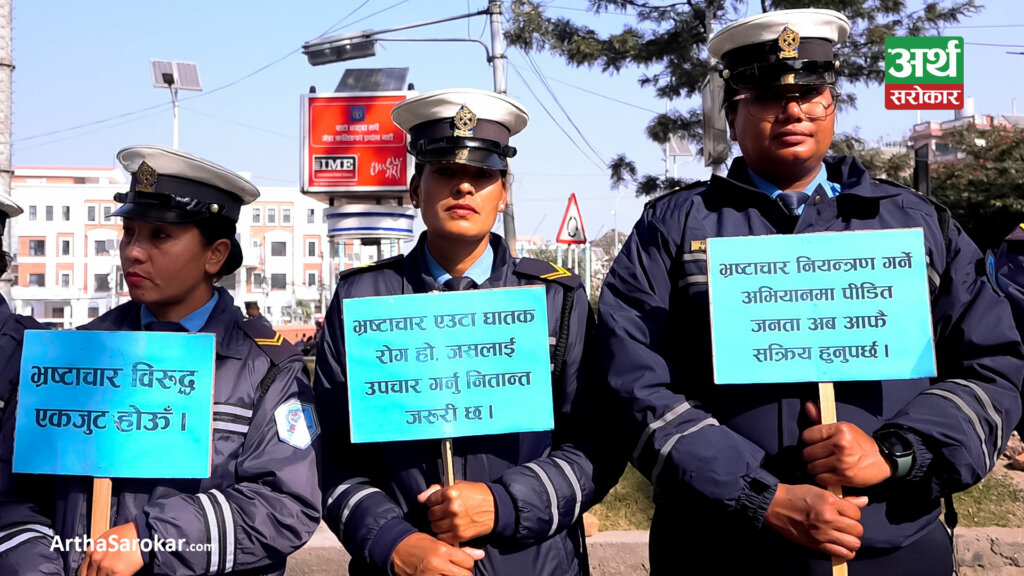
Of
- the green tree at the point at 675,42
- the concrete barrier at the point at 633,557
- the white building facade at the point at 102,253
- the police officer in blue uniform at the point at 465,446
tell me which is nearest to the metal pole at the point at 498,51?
the green tree at the point at 675,42

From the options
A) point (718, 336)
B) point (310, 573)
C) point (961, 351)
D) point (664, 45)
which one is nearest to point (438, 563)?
point (718, 336)

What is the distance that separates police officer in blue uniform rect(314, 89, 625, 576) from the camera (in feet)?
7.86

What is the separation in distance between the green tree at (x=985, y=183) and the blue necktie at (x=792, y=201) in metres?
13.5

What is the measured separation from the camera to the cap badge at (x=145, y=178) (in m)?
2.65

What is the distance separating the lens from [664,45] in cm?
1402

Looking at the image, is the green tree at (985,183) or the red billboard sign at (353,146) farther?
the green tree at (985,183)

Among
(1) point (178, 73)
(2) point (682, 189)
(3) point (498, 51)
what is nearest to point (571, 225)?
(3) point (498, 51)

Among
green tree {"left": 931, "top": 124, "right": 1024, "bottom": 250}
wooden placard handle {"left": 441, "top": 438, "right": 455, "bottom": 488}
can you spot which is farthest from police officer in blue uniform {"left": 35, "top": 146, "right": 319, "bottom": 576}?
green tree {"left": 931, "top": 124, "right": 1024, "bottom": 250}

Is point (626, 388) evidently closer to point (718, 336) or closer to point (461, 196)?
point (718, 336)

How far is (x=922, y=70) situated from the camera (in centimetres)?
978

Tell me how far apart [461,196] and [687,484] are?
1.05 m

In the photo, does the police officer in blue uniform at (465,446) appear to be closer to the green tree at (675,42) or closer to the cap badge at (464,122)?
the cap badge at (464,122)

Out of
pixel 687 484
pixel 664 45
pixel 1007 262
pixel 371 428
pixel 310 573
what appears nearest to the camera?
pixel 687 484

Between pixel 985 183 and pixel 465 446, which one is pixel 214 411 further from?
pixel 985 183
